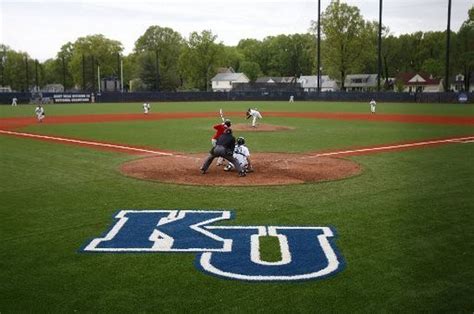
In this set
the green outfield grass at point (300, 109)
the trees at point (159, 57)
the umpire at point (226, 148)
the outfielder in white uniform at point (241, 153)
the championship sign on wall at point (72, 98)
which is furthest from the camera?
the trees at point (159, 57)

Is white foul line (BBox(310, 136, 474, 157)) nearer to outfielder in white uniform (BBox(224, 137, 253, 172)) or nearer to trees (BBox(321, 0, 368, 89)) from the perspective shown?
outfielder in white uniform (BBox(224, 137, 253, 172))

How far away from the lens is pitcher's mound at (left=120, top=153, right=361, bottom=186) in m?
12.4

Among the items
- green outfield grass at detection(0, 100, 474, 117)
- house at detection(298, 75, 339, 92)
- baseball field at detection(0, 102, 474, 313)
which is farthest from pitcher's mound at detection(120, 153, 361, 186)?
house at detection(298, 75, 339, 92)

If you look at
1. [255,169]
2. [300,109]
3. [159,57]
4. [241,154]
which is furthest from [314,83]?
[241,154]

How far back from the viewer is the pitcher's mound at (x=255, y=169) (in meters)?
12.4

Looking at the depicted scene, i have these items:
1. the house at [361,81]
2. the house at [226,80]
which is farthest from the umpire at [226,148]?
the house at [226,80]

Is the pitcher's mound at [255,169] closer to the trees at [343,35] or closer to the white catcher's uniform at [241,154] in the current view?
the white catcher's uniform at [241,154]

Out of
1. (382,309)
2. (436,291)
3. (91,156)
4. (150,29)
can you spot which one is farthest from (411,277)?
(150,29)

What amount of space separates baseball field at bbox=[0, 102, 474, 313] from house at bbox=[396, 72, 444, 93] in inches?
3293

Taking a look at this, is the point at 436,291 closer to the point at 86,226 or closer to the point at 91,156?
the point at 86,226

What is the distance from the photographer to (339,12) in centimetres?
8344

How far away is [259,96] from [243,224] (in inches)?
2483

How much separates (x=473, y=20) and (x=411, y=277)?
71827mm

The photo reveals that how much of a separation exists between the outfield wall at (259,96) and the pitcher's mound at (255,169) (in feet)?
140
